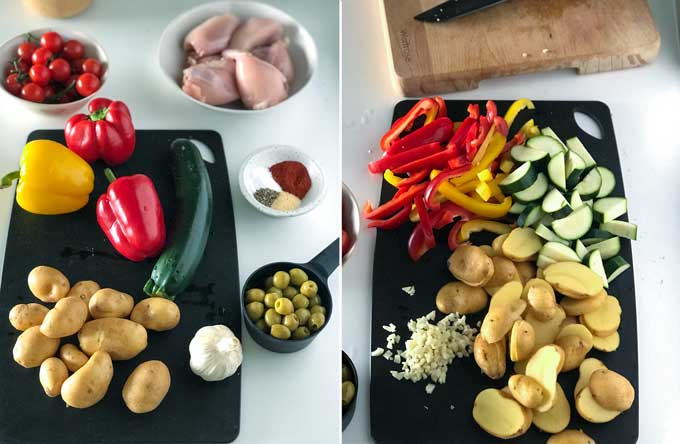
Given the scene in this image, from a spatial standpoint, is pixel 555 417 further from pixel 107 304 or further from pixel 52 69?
pixel 52 69

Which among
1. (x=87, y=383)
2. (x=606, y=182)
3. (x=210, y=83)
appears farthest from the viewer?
(x=606, y=182)

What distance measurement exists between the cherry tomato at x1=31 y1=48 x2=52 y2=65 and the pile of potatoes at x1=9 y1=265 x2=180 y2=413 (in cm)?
50

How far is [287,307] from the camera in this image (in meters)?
1.37

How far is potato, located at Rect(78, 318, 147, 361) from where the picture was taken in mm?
1321

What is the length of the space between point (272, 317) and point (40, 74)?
75 centimetres

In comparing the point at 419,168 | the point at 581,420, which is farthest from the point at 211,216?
the point at 581,420

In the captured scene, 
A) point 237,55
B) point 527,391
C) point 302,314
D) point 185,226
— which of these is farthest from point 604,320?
point 237,55

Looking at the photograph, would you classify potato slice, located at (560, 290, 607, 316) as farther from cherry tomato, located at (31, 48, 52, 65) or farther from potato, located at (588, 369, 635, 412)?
cherry tomato, located at (31, 48, 52, 65)

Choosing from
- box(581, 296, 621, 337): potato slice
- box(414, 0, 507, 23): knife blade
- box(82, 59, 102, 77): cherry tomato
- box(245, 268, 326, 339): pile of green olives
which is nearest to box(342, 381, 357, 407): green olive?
box(245, 268, 326, 339): pile of green olives

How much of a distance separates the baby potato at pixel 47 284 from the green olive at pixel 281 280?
0.38 meters

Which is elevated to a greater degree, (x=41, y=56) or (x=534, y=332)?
(x=41, y=56)

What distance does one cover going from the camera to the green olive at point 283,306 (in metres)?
1.37

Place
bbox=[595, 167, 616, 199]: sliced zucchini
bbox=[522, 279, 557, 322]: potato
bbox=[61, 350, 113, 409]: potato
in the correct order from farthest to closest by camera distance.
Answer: bbox=[595, 167, 616, 199]: sliced zucchini
bbox=[522, 279, 557, 322]: potato
bbox=[61, 350, 113, 409]: potato

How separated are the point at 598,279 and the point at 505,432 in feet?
1.27
